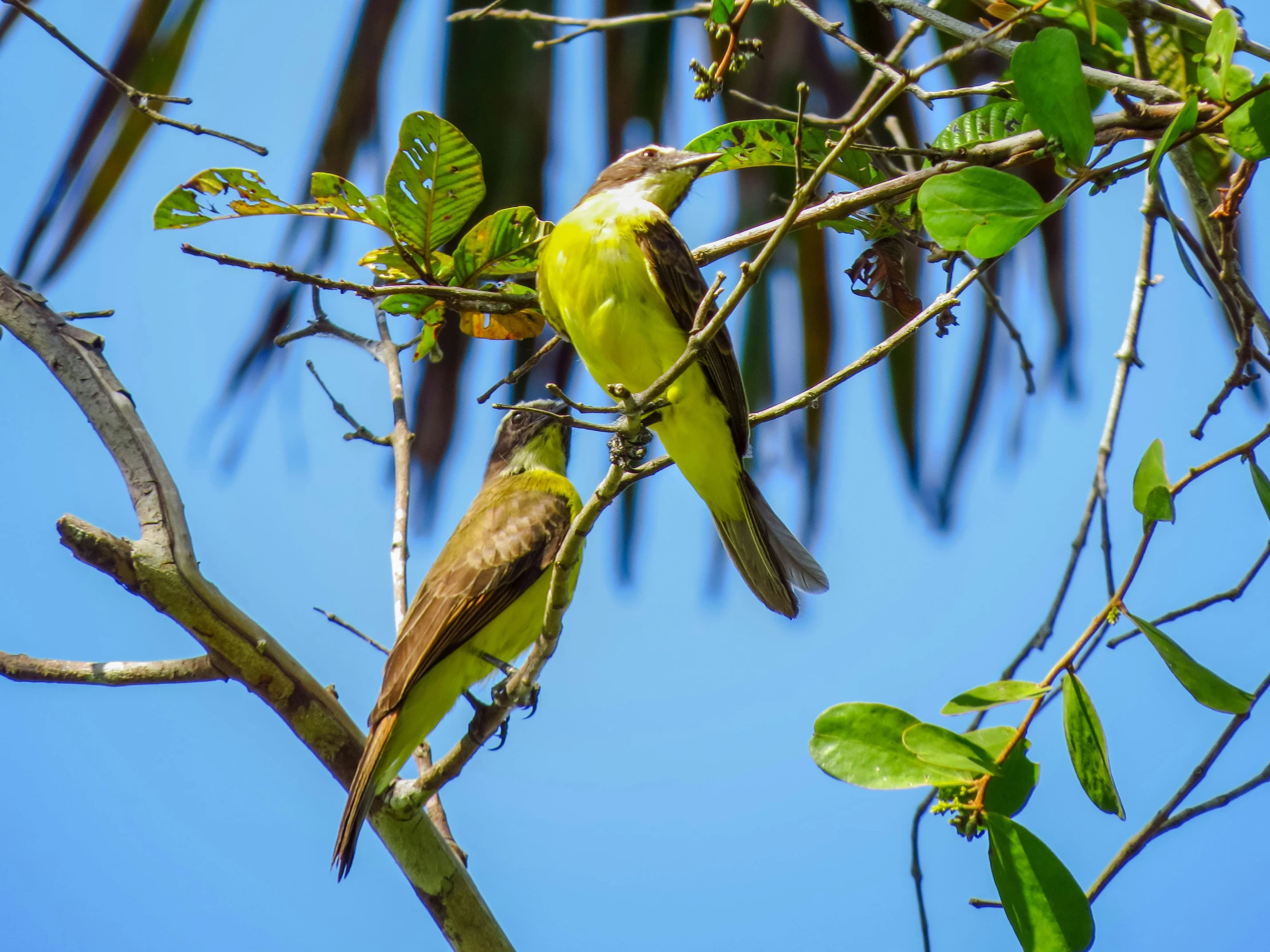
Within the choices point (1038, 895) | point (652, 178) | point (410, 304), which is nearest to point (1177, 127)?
point (1038, 895)

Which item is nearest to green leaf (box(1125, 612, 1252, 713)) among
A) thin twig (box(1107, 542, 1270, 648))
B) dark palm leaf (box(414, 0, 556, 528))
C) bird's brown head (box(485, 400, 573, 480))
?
thin twig (box(1107, 542, 1270, 648))

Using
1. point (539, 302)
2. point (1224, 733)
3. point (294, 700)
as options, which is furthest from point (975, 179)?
point (294, 700)

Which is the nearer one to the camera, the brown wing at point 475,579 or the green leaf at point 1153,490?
the green leaf at point 1153,490

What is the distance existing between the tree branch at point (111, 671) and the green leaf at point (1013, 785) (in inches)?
62.6

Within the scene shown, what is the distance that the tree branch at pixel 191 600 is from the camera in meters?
2.20

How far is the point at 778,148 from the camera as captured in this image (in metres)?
2.35

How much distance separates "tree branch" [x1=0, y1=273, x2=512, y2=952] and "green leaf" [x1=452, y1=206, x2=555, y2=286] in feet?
2.58

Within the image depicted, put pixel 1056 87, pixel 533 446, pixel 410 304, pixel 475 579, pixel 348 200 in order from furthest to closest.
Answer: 1. pixel 533 446
2. pixel 475 579
3. pixel 410 304
4. pixel 348 200
5. pixel 1056 87

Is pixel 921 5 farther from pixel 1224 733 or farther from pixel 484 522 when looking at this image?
pixel 484 522

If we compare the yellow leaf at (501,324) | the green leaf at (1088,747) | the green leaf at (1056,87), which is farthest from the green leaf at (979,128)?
the green leaf at (1088,747)

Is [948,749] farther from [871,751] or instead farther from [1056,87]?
[1056,87]

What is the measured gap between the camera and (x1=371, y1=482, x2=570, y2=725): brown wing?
304cm

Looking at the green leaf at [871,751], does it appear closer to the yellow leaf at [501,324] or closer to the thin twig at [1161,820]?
the thin twig at [1161,820]

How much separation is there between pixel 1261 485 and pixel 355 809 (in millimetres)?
1969
